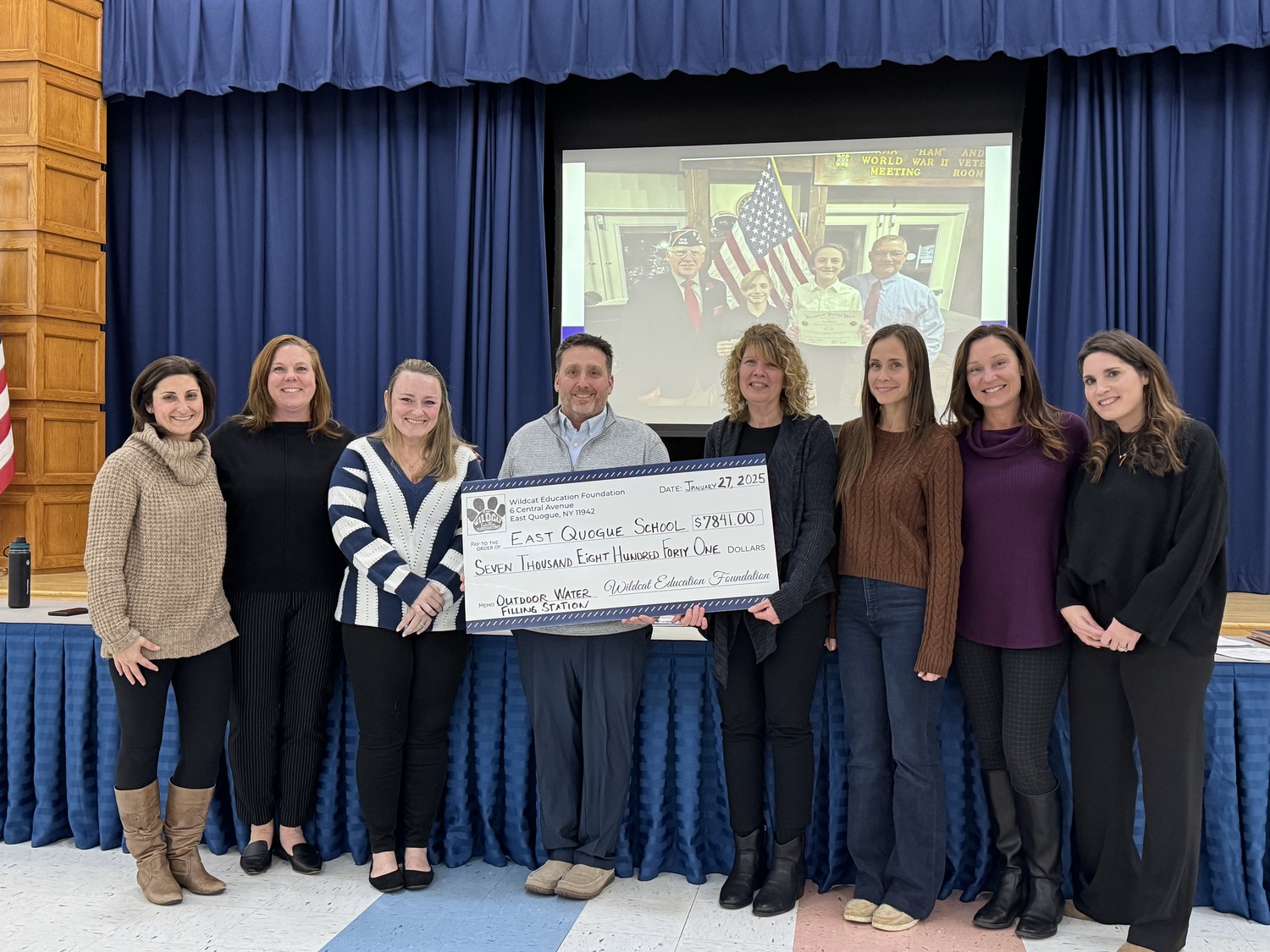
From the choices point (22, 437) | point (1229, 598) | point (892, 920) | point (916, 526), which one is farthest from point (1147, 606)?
point (22, 437)

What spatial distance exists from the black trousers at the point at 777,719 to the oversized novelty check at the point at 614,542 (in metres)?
0.16

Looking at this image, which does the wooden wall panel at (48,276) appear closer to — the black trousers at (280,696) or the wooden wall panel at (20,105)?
the wooden wall panel at (20,105)

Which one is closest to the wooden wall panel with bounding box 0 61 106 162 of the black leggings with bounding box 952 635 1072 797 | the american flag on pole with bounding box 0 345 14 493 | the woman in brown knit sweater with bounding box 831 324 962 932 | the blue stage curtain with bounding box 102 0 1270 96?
the blue stage curtain with bounding box 102 0 1270 96

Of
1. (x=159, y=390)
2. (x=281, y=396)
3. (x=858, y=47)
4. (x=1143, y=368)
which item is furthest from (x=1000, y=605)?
(x=858, y=47)

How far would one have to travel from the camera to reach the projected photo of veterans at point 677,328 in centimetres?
519

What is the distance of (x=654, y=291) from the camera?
206 inches

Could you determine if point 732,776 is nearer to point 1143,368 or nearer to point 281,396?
point 1143,368

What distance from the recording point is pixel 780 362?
2.23m

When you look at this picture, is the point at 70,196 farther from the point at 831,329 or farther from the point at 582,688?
the point at 582,688

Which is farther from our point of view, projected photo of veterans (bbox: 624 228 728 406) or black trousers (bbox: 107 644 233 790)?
projected photo of veterans (bbox: 624 228 728 406)

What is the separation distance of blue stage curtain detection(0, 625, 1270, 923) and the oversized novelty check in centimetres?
29

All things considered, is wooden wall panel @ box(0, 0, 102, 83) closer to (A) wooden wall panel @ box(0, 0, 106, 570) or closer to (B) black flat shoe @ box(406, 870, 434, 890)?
(A) wooden wall panel @ box(0, 0, 106, 570)

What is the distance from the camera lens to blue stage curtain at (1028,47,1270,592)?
471cm

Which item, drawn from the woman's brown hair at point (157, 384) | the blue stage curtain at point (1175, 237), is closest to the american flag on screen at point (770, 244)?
the blue stage curtain at point (1175, 237)
